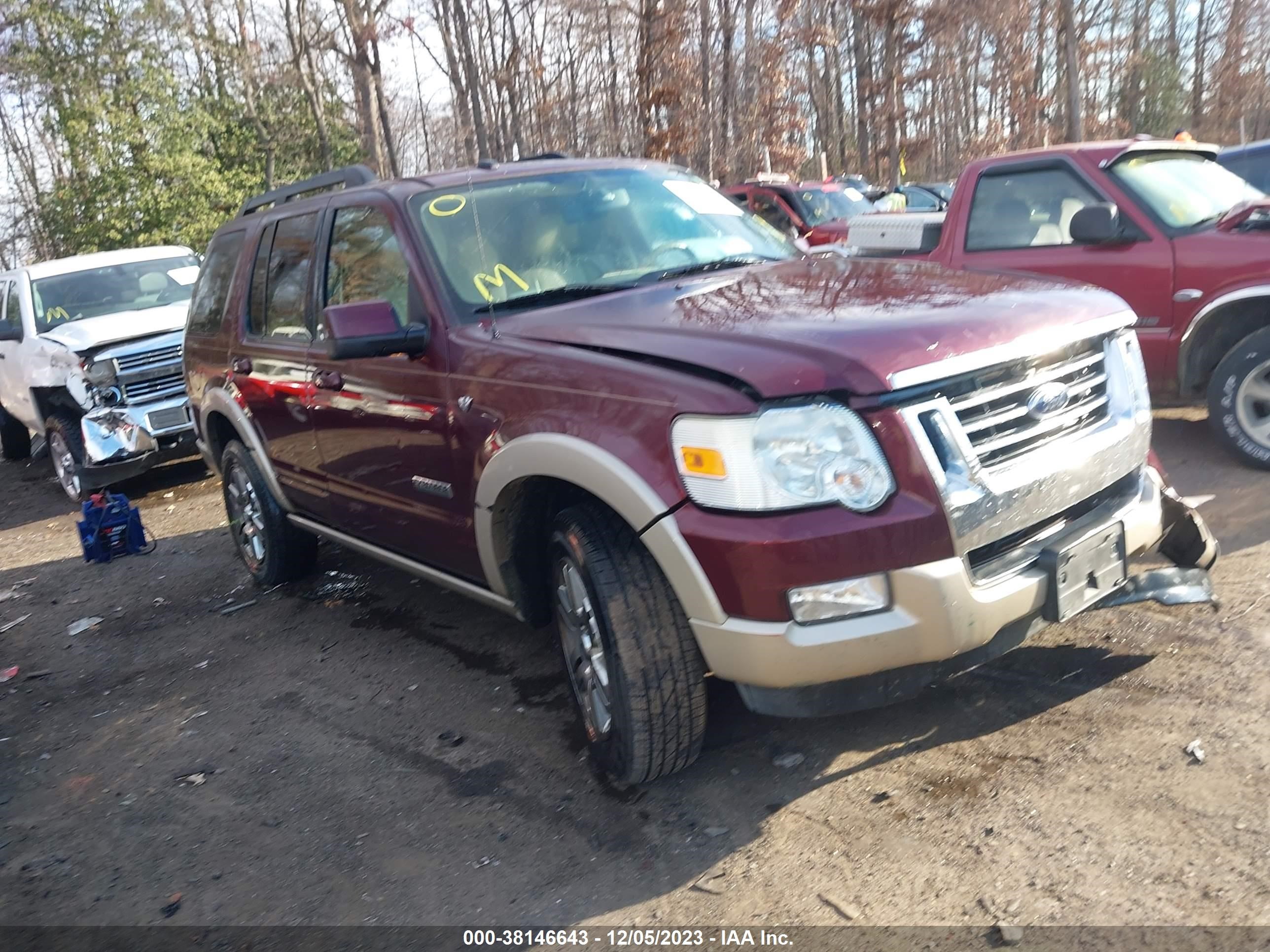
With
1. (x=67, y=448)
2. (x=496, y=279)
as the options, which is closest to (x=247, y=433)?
(x=496, y=279)

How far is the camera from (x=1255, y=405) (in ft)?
19.0

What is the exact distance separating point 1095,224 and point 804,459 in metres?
3.91

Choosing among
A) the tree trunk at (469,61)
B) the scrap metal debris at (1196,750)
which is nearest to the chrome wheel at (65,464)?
the scrap metal debris at (1196,750)

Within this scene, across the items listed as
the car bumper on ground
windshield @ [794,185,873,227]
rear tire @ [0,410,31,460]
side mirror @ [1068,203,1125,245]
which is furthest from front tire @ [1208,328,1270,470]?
rear tire @ [0,410,31,460]

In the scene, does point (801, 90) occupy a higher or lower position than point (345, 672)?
higher

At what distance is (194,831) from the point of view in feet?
11.9

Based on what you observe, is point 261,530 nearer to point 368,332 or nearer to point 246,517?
point 246,517

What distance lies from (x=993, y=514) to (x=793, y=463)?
0.56 meters

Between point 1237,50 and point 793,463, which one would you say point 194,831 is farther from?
point 1237,50

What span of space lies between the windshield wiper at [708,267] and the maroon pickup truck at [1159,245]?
1649mm

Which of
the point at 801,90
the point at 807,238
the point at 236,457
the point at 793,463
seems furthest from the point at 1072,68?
the point at 793,463

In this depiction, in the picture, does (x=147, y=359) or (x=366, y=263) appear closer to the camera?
(x=366, y=263)

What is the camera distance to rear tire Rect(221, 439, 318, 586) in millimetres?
5828

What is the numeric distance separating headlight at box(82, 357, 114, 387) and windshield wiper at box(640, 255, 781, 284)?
6399 millimetres
